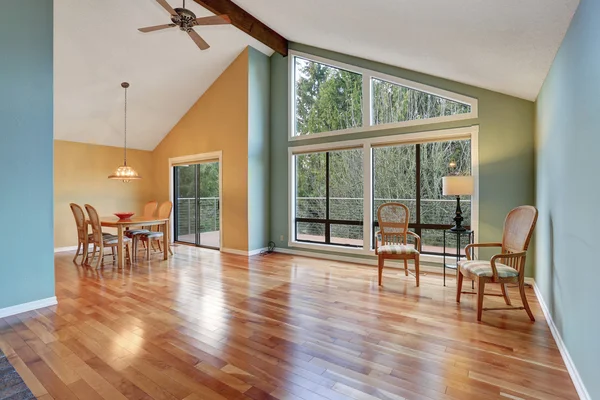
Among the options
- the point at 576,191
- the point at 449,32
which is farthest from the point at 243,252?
the point at 576,191

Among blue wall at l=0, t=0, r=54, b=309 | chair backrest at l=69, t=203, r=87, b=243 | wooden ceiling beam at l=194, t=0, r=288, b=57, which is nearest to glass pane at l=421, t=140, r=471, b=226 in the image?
wooden ceiling beam at l=194, t=0, r=288, b=57

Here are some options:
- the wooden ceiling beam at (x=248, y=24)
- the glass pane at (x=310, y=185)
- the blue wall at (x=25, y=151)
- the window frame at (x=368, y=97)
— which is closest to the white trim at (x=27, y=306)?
the blue wall at (x=25, y=151)

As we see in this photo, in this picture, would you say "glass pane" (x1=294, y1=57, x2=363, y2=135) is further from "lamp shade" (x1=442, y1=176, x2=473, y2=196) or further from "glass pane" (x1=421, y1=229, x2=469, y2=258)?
"glass pane" (x1=421, y1=229, x2=469, y2=258)

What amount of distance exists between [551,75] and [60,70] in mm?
6517

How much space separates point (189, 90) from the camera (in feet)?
20.4

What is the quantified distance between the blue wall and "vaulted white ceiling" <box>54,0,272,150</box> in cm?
137

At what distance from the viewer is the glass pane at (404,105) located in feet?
14.1

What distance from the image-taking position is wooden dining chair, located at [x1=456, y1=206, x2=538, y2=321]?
273 cm

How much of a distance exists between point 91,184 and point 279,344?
639cm

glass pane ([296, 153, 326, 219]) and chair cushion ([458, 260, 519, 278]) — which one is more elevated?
glass pane ([296, 153, 326, 219])

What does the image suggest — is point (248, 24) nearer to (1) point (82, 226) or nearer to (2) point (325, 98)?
(2) point (325, 98)

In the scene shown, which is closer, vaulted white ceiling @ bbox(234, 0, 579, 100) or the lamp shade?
vaulted white ceiling @ bbox(234, 0, 579, 100)

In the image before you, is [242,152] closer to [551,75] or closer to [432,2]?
[432,2]

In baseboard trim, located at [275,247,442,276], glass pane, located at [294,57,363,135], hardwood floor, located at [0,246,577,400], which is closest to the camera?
hardwood floor, located at [0,246,577,400]
